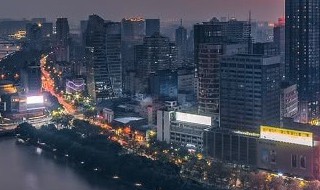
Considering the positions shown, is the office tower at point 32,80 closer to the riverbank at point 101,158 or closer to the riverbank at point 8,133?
the riverbank at point 8,133

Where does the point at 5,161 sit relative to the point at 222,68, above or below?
below

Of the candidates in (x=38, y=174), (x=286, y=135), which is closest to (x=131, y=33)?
(x=38, y=174)

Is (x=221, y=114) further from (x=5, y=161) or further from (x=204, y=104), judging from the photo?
(x=5, y=161)

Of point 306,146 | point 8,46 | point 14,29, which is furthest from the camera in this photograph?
point 14,29

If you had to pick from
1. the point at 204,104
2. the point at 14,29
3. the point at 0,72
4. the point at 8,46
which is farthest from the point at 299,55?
the point at 14,29

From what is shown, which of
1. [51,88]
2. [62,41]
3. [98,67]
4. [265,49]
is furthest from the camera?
[62,41]

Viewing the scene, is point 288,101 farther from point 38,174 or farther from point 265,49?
point 38,174
